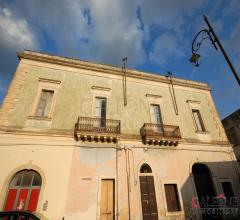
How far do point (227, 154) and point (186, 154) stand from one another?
3936mm

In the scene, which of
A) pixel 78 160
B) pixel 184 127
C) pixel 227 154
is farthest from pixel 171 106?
pixel 78 160

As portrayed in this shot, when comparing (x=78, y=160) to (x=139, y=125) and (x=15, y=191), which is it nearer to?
(x=15, y=191)

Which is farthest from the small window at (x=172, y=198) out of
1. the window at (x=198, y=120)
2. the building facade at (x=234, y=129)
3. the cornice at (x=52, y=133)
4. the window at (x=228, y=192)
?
the building facade at (x=234, y=129)

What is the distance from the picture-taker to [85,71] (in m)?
12.5

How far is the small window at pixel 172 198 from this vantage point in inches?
379

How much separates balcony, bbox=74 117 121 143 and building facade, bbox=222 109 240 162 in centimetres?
1632

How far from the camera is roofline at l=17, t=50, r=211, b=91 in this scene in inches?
453

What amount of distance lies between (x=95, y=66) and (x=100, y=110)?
3.75 meters

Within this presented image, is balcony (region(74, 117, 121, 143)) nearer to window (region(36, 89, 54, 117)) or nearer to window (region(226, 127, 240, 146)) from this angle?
window (region(36, 89, 54, 117))

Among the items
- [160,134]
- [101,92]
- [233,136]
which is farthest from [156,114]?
[233,136]

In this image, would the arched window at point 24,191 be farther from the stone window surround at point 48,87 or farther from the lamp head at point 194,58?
the lamp head at point 194,58

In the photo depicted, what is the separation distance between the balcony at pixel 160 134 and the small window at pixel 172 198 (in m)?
2.69

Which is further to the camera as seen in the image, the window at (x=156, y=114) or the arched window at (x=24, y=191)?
the window at (x=156, y=114)

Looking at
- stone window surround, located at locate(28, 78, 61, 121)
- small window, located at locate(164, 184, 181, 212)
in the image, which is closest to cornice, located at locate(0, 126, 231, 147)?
stone window surround, located at locate(28, 78, 61, 121)
